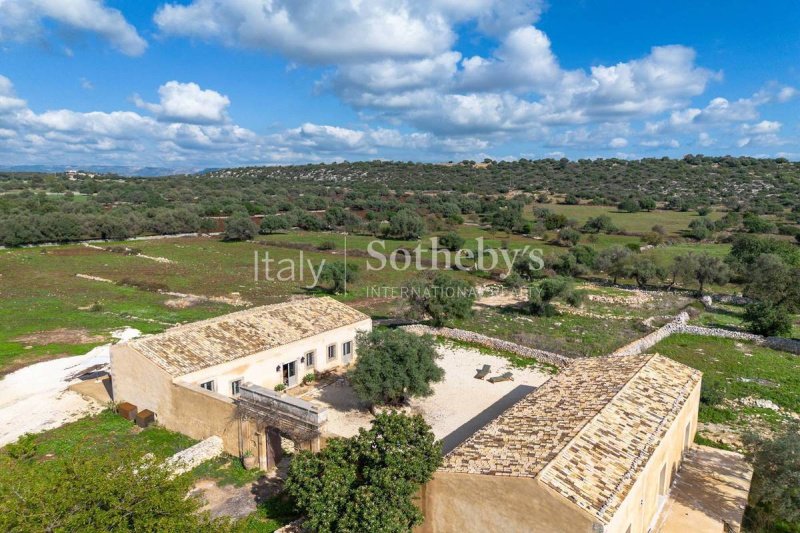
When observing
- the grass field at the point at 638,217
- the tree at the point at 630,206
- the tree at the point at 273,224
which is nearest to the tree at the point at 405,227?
the tree at the point at 273,224

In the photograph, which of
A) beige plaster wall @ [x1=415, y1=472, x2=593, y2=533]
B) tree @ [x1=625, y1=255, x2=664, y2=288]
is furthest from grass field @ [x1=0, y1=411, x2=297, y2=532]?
tree @ [x1=625, y1=255, x2=664, y2=288]

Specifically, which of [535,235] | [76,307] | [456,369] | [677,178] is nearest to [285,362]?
[456,369]

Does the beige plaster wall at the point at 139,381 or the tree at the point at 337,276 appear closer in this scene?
the beige plaster wall at the point at 139,381

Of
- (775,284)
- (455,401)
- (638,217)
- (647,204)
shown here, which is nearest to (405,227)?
(638,217)

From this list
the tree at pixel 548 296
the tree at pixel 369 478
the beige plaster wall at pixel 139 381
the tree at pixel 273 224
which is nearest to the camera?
the tree at pixel 369 478

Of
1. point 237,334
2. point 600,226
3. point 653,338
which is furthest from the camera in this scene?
point 600,226

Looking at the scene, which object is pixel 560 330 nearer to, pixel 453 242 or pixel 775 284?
pixel 775 284

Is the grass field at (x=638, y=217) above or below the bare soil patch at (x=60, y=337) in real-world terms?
above

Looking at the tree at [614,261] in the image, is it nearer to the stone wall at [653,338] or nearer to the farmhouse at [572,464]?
the stone wall at [653,338]
